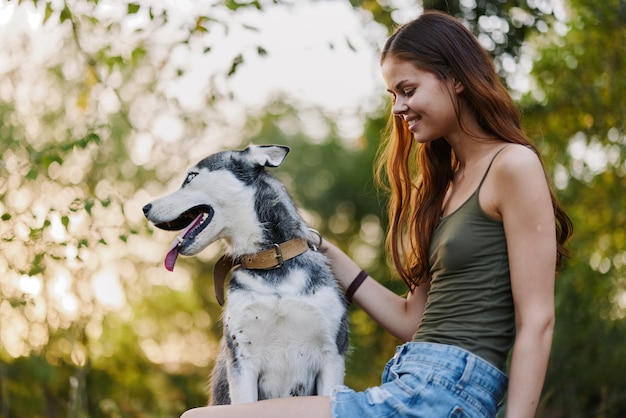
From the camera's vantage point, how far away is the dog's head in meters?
2.96

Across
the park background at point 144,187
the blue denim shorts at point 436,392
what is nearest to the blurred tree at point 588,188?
the park background at point 144,187

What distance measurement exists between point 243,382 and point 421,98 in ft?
3.90

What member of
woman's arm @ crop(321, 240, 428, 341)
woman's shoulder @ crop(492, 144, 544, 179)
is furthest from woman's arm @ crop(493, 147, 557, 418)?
woman's arm @ crop(321, 240, 428, 341)

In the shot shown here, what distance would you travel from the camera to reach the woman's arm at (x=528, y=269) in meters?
2.24

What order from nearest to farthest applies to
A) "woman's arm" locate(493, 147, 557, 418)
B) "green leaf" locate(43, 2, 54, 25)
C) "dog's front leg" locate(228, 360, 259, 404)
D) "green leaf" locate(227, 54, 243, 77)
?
"woman's arm" locate(493, 147, 557, 418), "dog's front leg" locate(228, 360, 259, 404), "green leaf" locate(43, 2, 54, 25), "green leaf" locate(227, 54, 243, 77)

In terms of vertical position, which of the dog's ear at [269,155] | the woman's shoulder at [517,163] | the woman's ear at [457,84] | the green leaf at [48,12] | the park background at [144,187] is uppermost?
the woman's ear at [457,84]

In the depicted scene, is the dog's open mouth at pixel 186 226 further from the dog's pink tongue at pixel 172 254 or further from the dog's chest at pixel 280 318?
the dog's chest at pixel 280 318

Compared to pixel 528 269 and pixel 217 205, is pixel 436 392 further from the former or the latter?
pixel 217 205

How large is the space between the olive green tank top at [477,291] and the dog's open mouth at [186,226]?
0.97 m

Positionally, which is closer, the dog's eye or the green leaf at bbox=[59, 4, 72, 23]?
the dog's eye

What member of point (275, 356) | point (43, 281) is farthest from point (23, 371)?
point (275, 356)

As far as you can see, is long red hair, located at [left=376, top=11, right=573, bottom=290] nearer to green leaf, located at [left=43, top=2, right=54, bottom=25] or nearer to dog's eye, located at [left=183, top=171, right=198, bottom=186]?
dog's eye, located at [left=183, top=171, right=198, bottom=186]

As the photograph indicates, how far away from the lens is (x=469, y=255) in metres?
2.40

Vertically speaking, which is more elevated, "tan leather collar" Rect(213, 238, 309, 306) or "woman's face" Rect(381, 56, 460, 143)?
"woman's face" Rect(381, 56, 460, 143)
